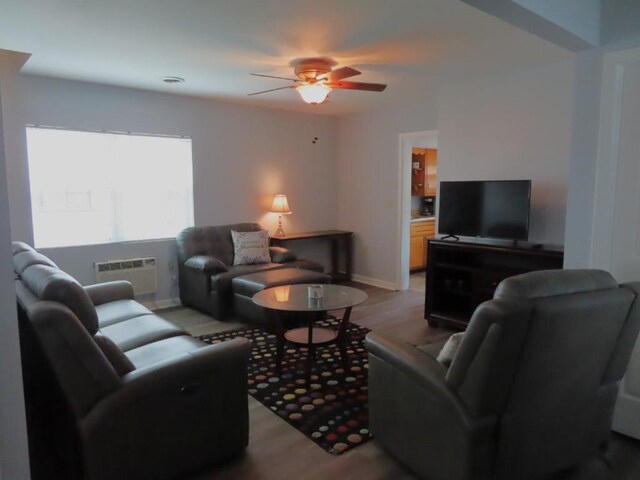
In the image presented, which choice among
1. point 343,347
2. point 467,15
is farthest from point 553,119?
point 343,347

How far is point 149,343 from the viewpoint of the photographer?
260cm

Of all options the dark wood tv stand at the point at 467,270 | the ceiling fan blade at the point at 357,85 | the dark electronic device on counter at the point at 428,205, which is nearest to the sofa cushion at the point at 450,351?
the dark wood tv stand at the point at 467,270

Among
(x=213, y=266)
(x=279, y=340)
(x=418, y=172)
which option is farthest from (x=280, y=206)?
(x=279, y=340)

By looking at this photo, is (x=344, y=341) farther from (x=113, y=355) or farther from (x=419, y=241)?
(x=419, y=241)

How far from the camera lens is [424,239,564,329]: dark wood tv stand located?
3.74 metres

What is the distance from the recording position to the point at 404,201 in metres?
5.70

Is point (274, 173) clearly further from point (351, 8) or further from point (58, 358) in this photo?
point (58, 358)

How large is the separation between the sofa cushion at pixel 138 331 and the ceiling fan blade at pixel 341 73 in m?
2.24

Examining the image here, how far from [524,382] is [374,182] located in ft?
14.9

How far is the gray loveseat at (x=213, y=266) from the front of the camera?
Answer: 177 inches

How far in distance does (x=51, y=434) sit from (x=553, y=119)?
168 inches

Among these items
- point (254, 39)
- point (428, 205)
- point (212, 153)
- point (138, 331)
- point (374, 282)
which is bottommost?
point (374, 282)

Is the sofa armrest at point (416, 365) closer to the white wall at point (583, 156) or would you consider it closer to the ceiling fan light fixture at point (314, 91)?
the white wall at point (583, 156)

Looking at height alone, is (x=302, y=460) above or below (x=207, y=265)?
below
